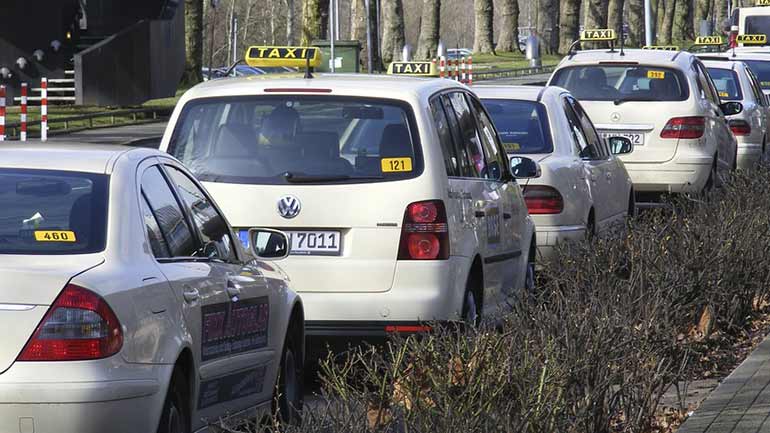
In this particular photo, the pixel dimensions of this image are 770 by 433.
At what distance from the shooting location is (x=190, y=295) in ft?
20.8

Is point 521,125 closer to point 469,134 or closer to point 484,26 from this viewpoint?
point 469,134

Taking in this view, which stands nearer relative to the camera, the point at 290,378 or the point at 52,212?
the point at 52,212

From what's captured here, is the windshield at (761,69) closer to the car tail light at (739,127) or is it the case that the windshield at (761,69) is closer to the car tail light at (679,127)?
the car tail light at (739,127)

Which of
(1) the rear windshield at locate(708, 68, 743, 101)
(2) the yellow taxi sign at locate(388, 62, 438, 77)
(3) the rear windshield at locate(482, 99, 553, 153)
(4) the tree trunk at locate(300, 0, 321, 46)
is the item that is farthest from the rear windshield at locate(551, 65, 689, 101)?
(4) the tree trunk at locate(300, 0, 321, 46)

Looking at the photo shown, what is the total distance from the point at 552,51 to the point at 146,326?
72970mm

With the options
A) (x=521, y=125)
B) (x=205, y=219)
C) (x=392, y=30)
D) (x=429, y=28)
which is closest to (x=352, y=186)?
(x=205, y=219)

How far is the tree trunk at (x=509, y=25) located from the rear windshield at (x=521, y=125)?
202 ft

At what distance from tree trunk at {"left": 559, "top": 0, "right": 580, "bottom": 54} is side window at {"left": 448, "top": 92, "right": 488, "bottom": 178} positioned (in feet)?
210

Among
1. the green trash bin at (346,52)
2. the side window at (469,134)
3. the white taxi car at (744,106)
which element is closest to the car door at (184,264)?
the side window at (469,134)

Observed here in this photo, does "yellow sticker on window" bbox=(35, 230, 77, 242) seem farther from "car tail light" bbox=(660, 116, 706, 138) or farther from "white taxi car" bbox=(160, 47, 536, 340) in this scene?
"car tail light" bbox=(660, 116, 706, 138)

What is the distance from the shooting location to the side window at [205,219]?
701cm

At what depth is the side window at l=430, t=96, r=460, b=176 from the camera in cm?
916

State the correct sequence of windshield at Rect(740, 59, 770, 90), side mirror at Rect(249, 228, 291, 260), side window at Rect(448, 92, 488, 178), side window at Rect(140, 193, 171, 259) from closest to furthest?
1. side window at Rect(140, 193, 171, 259)
2. side mirror at Rect(249, 228, 291, 260)
3. side window at Rect(448, 92, 488, 178)
4. windshield at Rect(740, 59, 770, 90)

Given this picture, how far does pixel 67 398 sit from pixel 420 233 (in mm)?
3580
